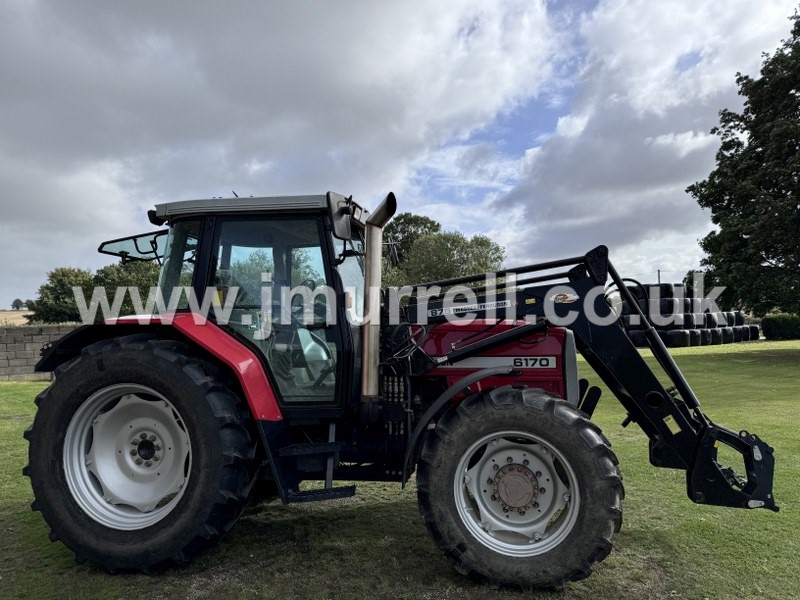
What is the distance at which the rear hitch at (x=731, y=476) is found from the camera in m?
3.37

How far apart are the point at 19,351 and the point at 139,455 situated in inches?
590

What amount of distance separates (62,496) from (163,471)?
1.96ft

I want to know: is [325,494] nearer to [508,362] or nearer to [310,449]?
[310,449]

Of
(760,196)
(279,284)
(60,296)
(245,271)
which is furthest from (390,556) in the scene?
(60,296)

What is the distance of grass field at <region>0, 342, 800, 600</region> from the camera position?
311 cm

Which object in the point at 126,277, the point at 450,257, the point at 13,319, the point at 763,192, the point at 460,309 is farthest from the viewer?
the point at 450,257

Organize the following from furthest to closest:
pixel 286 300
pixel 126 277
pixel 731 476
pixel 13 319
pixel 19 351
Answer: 1. pixel 126 277
2. pixel 13 319
3. pixel 19 351
4. pixel 286 300
5. pixel 731 476

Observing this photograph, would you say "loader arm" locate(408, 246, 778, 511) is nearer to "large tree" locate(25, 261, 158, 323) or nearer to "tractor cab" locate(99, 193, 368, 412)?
"tractor cab" locate(99, 193, 368, 412)

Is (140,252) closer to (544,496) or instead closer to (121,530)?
(121,530)

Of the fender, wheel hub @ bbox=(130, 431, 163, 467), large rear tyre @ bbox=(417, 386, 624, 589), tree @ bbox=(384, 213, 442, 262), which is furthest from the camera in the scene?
tree @ bbox=(384, 213, 442, 262)

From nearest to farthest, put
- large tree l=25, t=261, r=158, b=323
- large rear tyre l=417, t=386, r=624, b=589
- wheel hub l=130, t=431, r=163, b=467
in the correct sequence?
1. large rear tyre l=417, t=386, r=624, b=589
2. wheel hub l=130, t=431, r=163, b=467
3. large tree l=25, t=261, r=158, b=323

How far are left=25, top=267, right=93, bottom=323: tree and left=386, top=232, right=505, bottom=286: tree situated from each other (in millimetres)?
24198

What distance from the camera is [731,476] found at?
11.5 feet

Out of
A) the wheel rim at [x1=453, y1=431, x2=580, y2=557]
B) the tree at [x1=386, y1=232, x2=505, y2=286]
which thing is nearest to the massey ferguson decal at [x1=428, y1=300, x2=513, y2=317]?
the wheel rim at [x1=453, y1=431, x2=580, y2=557]
